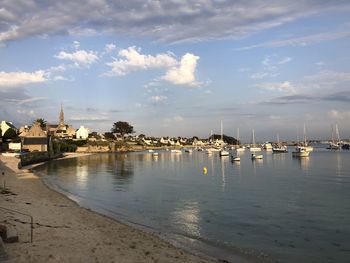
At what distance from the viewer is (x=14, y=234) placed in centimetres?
1373

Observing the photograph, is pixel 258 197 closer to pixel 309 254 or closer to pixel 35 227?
pixel 309 254

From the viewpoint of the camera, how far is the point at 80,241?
15.1m

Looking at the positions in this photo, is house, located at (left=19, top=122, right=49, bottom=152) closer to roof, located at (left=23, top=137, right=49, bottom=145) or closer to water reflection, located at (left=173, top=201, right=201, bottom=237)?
roof, located at (left=23, top=137, right=49, bottom=145)

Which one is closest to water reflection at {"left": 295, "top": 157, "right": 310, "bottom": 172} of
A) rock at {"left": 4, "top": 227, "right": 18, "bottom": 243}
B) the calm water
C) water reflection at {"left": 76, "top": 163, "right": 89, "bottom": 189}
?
the calm water

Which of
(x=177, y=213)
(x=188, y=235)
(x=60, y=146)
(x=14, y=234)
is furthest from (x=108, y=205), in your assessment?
(x=60, y=146)

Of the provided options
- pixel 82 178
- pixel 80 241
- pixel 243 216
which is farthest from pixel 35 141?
pixel 80 241

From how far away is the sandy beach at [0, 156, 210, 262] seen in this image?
41.5 feet

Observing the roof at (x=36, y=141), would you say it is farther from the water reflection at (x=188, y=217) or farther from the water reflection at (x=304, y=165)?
the water reflection at (x=188, y=217)

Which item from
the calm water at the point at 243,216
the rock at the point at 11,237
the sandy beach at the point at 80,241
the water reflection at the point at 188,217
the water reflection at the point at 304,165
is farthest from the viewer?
the water reflection at the point at 304,165

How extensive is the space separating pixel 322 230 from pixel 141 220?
10305mm

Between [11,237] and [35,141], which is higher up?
[35,141]

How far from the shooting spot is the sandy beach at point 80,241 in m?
12.6

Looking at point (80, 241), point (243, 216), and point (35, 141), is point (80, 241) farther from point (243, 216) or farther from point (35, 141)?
point (35, 141)

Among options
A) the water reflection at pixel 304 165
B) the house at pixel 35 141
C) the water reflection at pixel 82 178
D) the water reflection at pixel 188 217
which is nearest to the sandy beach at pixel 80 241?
the water reflection at pixel 188 217
